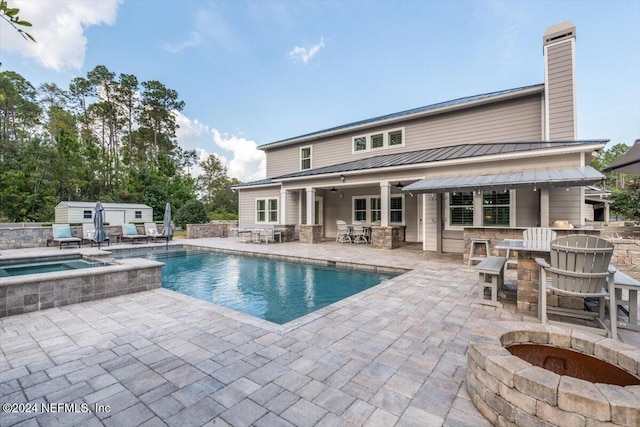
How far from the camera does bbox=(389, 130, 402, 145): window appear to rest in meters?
12.3

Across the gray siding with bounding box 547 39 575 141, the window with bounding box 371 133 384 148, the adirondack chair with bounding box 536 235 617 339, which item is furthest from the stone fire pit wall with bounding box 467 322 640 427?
the window with bounding box 371 133 384 148

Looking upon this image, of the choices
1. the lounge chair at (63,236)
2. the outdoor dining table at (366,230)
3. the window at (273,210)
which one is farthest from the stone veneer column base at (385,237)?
the lounge chair at (63,236)

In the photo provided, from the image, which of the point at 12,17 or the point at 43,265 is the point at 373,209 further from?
the point at 12,17

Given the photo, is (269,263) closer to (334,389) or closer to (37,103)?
(334,389)

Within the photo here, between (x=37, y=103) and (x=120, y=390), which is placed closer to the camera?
(x=120, y=390)

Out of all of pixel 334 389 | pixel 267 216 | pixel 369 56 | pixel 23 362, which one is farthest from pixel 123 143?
pixel 334 389

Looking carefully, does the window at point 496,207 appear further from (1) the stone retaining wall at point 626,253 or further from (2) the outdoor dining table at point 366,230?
(2) the outdoor dining table at point 366,230

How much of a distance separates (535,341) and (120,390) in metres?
3.37

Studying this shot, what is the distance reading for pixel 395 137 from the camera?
1244 centimetres

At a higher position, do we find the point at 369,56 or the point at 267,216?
the point at 369,56

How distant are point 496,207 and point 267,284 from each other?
745 cm

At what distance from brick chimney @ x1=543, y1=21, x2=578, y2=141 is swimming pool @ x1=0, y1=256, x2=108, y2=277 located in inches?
559

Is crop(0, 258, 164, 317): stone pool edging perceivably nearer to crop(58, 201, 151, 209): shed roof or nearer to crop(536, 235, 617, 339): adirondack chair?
crop(536, 235, 617, 339): adirondack chair

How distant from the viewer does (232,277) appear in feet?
24.4
